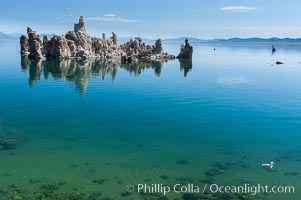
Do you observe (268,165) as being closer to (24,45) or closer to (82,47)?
(82,47)

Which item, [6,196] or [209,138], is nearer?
[6,196]

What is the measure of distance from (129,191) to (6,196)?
7630mm

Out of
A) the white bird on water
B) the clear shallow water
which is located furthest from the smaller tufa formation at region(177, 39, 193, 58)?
the white bird on water

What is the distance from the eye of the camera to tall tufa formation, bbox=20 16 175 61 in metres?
129

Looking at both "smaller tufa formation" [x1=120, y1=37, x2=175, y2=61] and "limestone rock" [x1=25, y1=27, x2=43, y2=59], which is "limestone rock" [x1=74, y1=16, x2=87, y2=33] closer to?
Result: "smaller tufa formation" [x1=120, y1=37, x2=175, y2=61]

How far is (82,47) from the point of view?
460 ft

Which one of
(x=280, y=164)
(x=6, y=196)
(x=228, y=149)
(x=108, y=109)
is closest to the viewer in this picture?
(x=6, y=196)

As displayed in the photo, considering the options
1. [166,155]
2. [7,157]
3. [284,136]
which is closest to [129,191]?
[166,155]

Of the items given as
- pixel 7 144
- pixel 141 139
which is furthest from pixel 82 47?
pixel 7 144

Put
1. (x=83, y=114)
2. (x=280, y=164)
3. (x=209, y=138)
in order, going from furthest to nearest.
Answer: (x=83, y=114)
(x=209, y=138)
(x=280, y=164)

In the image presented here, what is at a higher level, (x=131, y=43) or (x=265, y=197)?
(x=131, y=43)

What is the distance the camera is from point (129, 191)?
72.3 feet

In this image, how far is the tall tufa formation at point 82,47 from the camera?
129125 millimetres

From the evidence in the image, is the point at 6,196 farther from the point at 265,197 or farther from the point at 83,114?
the point at 83,114
